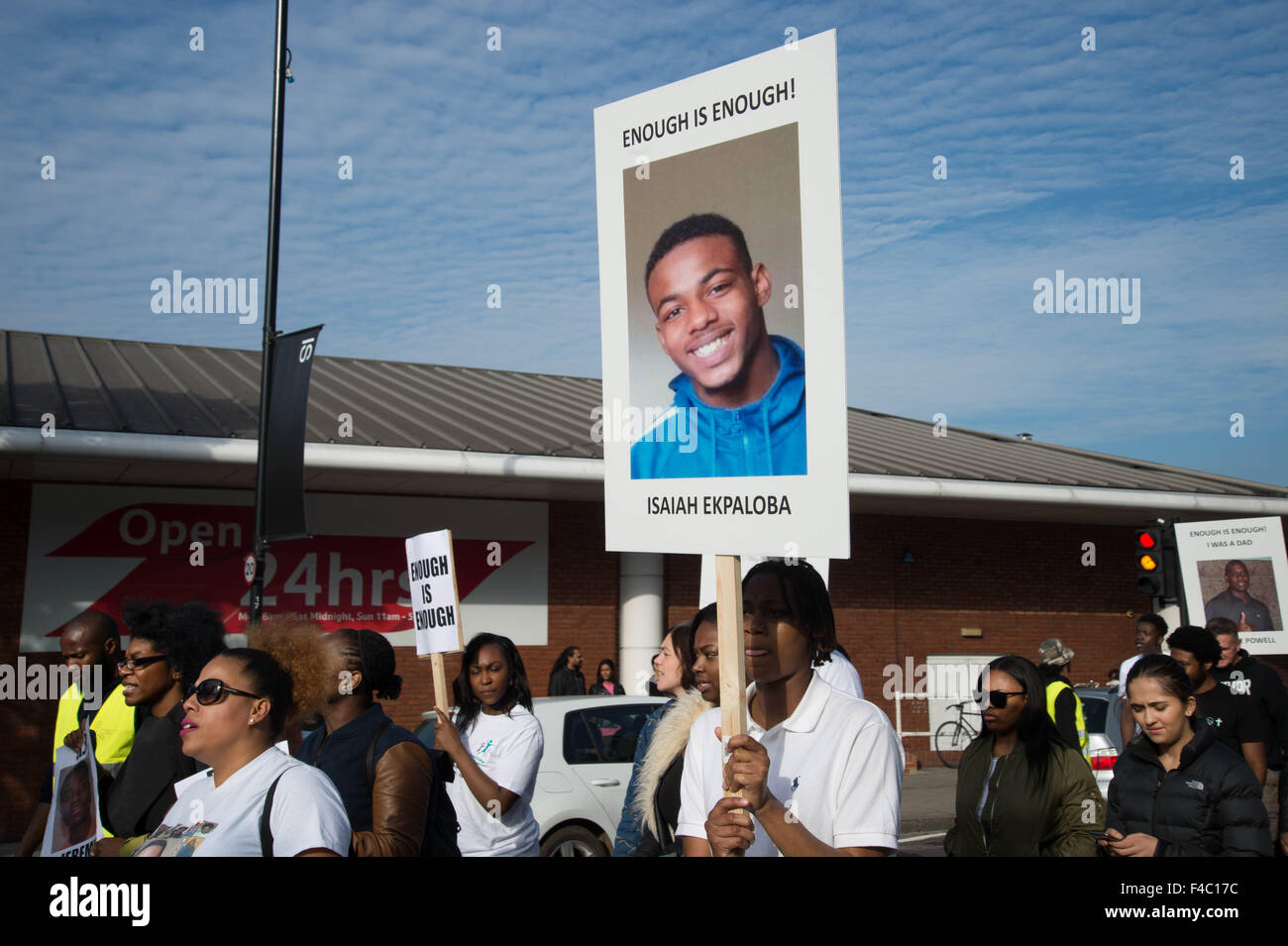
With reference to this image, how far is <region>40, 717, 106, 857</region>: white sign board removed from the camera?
397cm

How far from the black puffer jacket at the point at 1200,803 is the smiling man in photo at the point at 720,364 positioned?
8.20 feet

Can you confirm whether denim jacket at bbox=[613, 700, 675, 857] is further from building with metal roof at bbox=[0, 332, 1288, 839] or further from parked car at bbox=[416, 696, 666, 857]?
building with metal roof at bbox=[0, 332, 1288, 839]

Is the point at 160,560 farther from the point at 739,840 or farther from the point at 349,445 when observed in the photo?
the point at 739,840

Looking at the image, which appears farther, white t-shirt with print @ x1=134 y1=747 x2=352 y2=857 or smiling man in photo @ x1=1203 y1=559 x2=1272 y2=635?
smiling man in photo @ x1=1203 y1=559 x2=1272 y2=635

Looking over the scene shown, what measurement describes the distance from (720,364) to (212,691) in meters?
1.70

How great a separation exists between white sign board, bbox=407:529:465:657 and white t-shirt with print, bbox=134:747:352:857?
8.44ft

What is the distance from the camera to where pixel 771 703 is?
319cm

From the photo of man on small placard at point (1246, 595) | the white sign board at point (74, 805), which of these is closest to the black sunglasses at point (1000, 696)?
the white sign board at point (74, 805)

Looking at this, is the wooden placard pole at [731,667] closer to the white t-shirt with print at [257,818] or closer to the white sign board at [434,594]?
the white t-shirt with print at [257,818]

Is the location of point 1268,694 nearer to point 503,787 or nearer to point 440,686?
point 503,787

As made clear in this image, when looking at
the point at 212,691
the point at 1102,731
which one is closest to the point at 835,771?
the point at 212,691

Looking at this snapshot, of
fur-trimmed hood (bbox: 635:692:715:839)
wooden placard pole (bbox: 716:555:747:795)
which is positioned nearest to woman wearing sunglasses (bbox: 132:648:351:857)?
wooden placard pole (bbox: 716:555:747:795)
